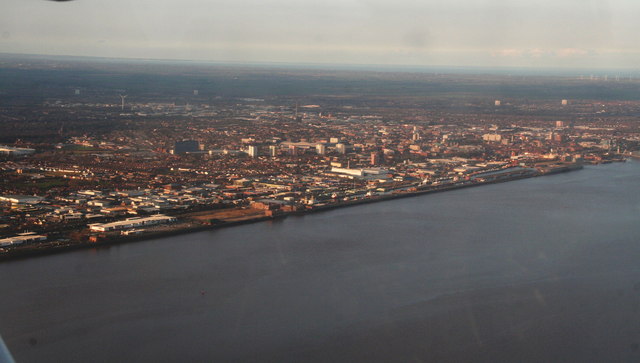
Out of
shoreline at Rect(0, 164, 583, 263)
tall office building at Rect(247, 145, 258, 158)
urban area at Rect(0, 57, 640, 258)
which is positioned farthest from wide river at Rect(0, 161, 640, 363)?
tall office building at Rect(247, 145, 258, 158)

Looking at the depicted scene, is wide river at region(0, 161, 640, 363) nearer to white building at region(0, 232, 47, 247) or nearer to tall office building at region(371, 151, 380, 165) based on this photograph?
white building at region(0, 232, 47, 247)

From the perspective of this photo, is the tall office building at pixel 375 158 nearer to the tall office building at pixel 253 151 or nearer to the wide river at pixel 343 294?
the tall office building at pixel 253 151

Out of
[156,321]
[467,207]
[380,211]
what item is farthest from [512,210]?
[156,321]

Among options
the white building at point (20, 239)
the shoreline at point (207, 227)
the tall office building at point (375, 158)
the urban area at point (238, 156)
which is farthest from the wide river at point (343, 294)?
the tall office building at point (375, 158)

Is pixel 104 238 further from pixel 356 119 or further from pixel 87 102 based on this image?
pixel 87 102

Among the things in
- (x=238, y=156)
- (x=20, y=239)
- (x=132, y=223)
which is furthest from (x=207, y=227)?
(x=238, y=156)

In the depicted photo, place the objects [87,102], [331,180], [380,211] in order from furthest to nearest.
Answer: [87,102] → [331,180] → [380,211]

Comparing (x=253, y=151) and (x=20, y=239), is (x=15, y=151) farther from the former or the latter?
(x=20, y=239)

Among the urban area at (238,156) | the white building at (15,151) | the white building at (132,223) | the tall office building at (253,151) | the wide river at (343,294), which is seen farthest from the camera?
the tall office building at (253,151)
